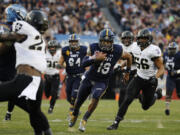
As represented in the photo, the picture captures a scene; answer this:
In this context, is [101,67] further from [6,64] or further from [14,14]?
[14,14]

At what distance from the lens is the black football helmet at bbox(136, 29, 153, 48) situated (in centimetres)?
875

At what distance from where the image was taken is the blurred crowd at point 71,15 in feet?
67.9

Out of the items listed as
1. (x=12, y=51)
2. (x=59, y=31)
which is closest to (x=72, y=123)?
(x=12, y=51)

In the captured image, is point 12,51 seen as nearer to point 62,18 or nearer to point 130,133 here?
point 130,133

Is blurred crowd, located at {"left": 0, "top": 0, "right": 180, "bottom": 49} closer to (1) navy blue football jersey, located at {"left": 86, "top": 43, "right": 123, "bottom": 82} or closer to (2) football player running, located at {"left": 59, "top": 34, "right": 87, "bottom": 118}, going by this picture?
(2) football player running, located at {"left": 59, "top": 34, "right": 87, "bottom": 118}

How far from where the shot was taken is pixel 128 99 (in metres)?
8.44

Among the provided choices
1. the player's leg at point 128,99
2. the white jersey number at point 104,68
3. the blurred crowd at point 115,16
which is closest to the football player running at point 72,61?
the player's leg at point 128,99

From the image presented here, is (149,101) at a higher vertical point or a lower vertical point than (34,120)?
lower

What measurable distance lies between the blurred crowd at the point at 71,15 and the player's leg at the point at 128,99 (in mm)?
11308

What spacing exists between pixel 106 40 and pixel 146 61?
1.21 meters

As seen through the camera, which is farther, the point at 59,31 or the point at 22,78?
the point at 59,31

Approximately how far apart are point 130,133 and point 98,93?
87cm

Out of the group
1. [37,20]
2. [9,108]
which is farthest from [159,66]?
[37,20]

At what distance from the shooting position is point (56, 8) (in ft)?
72.3
